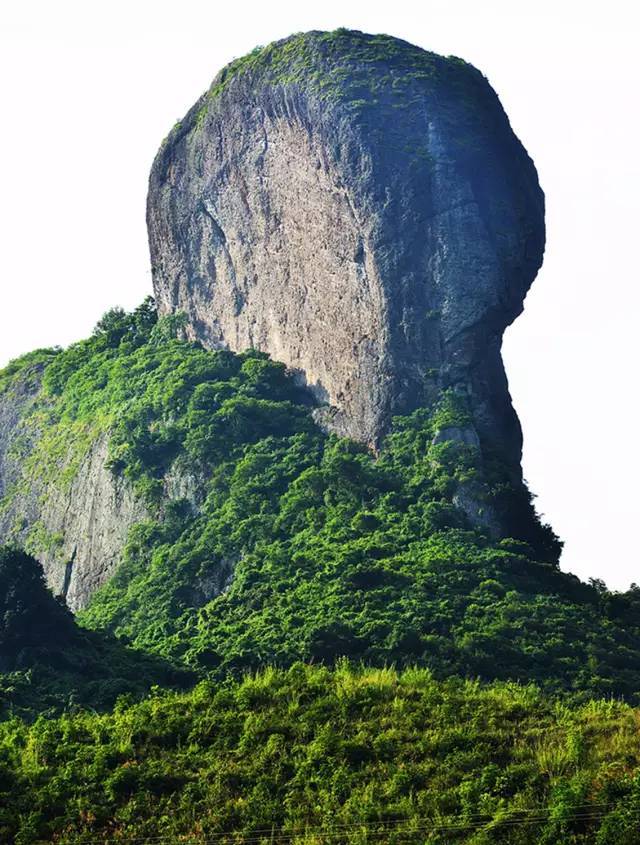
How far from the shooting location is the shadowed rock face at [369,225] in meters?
64.5

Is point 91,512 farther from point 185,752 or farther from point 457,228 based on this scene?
point 185,752

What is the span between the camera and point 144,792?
4134cm

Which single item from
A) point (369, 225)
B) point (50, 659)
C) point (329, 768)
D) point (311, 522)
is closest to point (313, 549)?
point (311, 522)

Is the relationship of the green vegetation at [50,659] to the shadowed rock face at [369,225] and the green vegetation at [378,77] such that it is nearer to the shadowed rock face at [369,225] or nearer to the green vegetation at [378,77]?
the shadowed rock face at [369,225]

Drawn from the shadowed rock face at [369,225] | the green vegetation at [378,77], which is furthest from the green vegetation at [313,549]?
the green vegetation at [378,77]

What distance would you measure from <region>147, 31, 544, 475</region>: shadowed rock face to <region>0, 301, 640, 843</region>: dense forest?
160cm

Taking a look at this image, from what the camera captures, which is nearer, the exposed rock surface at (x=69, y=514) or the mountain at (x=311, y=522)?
the mountain at (x=311, y=522)

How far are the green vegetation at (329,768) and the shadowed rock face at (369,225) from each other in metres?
19.0

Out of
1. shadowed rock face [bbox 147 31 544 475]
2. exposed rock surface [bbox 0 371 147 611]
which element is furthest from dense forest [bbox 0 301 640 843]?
shadowed rock face [bbox 147 31 544 475]

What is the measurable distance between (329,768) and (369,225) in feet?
90.2

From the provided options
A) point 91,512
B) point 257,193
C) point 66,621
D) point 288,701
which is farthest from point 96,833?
point 257,193

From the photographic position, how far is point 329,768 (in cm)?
4169

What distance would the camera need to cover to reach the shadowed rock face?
64.5 meters

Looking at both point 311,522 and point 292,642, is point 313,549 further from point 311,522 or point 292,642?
point 292,642
